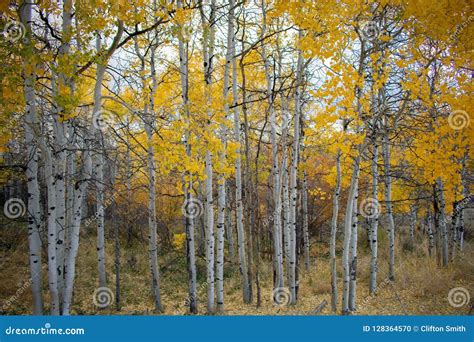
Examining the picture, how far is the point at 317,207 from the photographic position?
19641mm

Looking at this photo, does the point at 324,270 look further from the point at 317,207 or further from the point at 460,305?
the point at 317,207

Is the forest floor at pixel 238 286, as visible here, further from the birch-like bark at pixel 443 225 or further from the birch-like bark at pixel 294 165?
the birch-like bark at pixel 294 165

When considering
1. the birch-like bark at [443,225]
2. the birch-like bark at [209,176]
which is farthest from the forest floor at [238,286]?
the birch-like bark at [209,176]

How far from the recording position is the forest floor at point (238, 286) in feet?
27.0

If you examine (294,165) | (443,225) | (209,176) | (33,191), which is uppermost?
(294,165)

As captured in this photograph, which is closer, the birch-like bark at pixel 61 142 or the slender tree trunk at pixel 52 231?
the birch-like bark at pixel 61 142

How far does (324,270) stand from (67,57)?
11.6 m

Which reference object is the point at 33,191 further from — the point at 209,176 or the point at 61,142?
the point at 209,176

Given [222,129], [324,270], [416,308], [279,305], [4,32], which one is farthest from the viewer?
[324,270]

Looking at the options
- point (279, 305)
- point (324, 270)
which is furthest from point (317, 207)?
point (279, 305)

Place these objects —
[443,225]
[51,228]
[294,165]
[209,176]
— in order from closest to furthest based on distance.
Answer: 1. [51,228]
2. [209,176]
3. [294,165]
4. [443,225]

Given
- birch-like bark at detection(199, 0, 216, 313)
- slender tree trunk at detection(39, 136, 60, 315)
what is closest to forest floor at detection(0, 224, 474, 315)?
birch-like bark at detection(199, 0, 216, 313)

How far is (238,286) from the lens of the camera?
449 inches

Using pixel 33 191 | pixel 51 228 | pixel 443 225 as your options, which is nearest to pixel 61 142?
pixel 33 191
